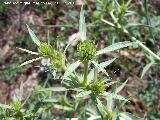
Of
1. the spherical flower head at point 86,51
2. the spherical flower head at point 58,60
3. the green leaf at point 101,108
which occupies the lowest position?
the green leaf at point 101,108

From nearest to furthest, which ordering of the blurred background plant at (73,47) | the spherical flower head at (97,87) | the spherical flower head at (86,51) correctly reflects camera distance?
1. the spherical flower head at (86,51)
2. the spherical flower head at (97,87)
3. the blurred background plant at (73,47)

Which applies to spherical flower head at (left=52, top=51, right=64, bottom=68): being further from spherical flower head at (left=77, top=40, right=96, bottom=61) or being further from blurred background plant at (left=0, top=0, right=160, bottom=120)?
blurred background plant at (left=0, top=0, right=160, bottom=120)

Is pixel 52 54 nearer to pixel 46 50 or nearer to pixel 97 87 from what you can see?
pixel 46 50

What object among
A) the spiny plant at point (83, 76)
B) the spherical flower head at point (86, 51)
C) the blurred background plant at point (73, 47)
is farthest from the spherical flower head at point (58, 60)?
the blurred background plant at point (73, 47)

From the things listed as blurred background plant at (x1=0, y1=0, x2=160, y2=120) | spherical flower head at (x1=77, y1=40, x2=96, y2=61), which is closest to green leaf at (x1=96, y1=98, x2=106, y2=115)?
spherical flower head at (x1=77, y1=40, x2=96, y2=61)

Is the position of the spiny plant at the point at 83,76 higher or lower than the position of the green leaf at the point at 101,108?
higher

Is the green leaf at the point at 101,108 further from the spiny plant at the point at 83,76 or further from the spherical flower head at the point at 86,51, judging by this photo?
the spherical flower head at the point at 86,51

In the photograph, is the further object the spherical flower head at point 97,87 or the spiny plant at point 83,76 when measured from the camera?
the spherical flower head at point 97,87

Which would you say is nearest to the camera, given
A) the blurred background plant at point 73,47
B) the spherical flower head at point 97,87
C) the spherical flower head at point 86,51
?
the spherical flower head at point 86,51
